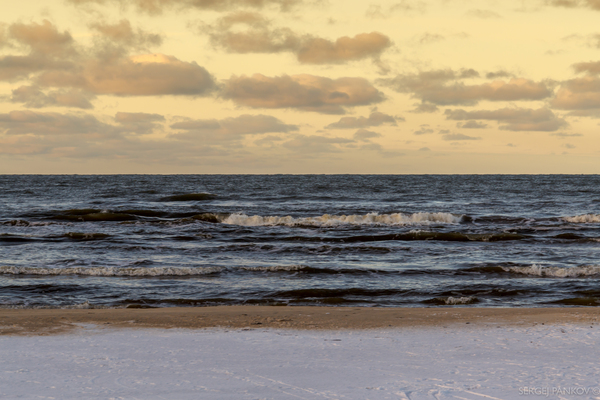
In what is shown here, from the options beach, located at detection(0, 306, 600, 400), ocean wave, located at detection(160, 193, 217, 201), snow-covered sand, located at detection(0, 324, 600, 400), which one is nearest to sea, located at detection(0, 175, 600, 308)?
beach, located at detection(0, 306, 600, 400)

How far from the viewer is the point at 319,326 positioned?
8.22m

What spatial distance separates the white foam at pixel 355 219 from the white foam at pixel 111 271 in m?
12.3

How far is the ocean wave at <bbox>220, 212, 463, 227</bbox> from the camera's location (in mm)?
25969

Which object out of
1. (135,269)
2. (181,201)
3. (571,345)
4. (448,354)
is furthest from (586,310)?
(181,201)

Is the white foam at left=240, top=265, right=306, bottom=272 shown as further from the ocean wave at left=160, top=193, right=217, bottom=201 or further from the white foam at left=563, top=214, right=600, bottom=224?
the ocean wave at left=160, top=193, right=217, bottom=201

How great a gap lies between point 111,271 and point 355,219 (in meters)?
15.4

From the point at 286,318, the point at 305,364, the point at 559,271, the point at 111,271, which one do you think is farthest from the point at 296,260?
the point at 305,364

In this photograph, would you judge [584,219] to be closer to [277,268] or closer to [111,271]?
[277,268]

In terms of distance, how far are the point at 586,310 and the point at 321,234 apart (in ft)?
42.8

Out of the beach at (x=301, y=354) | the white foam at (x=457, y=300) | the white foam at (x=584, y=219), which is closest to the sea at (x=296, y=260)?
the white foam at (x=457, y=300)

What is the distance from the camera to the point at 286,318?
8.86m

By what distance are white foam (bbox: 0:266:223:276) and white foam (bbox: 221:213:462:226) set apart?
40.2 feet

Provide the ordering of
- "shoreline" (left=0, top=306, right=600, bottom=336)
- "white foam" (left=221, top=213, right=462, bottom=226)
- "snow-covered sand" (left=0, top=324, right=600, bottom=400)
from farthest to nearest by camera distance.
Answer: "white foam" (left=221, top=213, right=462, bottom=226) < "shoreline" (left=0, top=306, right=600, bottom=336) < "snow-covered sand" (left=0, top=324, right=600, bottom=400)

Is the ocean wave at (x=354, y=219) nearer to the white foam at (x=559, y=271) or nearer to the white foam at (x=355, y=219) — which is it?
the white foam at (x=355, y=219)
